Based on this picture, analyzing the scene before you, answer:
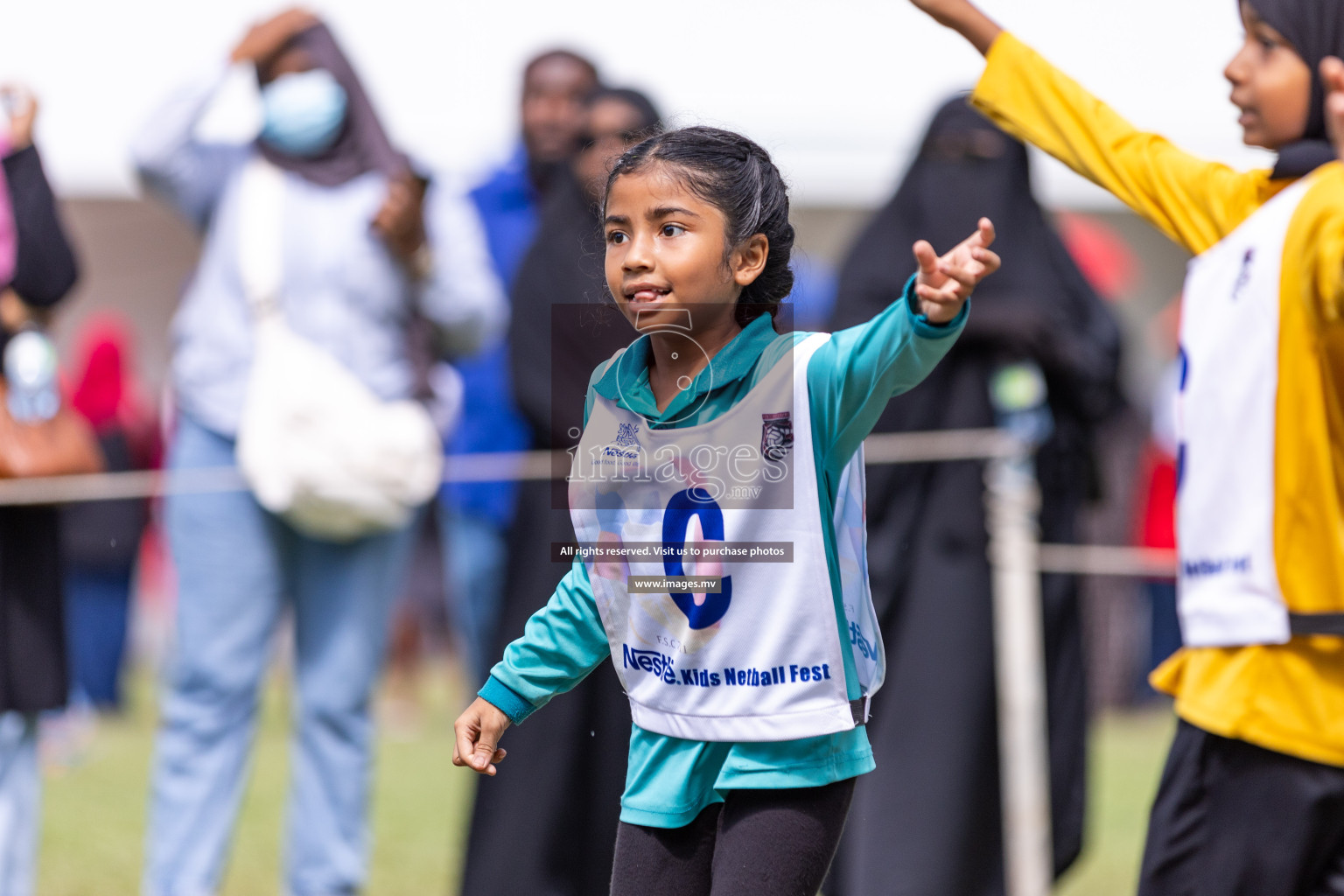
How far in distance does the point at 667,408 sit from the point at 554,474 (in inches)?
75.5

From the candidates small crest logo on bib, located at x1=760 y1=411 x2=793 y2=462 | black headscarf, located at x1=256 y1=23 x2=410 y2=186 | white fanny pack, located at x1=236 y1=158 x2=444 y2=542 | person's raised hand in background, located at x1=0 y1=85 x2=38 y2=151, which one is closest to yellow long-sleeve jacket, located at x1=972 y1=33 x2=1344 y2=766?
small crest logo on bib, located at x1=760 y1=411 x2=793 y2=462

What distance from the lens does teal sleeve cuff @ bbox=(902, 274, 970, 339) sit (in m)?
1.70

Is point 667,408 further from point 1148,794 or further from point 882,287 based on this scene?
point 1148,794

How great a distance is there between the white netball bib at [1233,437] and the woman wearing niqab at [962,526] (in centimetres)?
141

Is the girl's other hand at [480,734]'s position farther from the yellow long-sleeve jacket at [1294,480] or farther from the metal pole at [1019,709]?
the metal pole at [1019,709]

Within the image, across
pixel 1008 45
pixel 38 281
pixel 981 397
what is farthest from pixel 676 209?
pixel 981 397

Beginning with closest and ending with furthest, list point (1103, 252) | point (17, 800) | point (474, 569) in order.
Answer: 1. point (17, 800)
2. point (474, 569)
3. point (1103, 252)

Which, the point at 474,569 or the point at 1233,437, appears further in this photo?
the point at 474,569

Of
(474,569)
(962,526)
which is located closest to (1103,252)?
(474,569)

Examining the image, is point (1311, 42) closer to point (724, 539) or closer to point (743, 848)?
point (724, 539)

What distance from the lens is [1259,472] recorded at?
7.41 ft

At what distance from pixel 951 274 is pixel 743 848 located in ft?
2.34

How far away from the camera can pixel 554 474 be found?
3754 mm

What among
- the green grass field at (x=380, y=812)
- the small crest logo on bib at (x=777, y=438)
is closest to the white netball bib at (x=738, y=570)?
the small crest logo on bib at (x=777, y=438)
